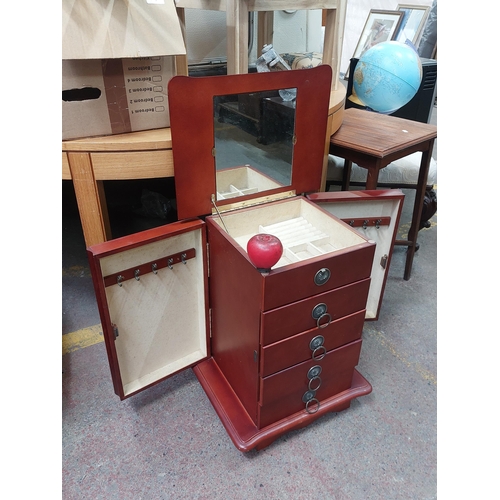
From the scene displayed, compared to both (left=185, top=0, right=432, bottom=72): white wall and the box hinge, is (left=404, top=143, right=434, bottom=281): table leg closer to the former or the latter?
the box hinge

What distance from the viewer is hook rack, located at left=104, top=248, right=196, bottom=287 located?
3.95 ft

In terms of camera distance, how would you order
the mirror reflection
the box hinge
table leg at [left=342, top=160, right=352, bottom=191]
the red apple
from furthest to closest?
table leg at [left=342, top=160, right=352, bottom=191] < the box hinge < the mirror reflection < the red apple

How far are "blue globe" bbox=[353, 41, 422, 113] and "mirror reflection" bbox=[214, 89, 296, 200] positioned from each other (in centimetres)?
97

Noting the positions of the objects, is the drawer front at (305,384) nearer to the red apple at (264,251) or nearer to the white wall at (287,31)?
the red apple at (264,251)

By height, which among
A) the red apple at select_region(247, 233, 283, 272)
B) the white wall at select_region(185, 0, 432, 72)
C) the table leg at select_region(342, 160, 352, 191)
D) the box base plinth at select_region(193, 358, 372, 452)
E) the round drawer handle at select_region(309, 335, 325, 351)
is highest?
the white wall at select_region(185, 0, 432, 72)

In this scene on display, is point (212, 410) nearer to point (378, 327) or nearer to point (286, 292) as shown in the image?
point (286, 292)

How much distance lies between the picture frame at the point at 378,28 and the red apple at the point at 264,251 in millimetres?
4032

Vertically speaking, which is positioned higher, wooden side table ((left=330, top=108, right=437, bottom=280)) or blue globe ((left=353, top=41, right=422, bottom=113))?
blue globe ((left=353, top=41, right=422, bottom=113))

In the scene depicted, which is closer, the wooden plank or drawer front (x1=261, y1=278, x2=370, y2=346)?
drawer front (x1=261, y1=278, x2=370, y2=346)

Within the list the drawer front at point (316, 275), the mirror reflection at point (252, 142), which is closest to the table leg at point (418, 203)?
the mirror reflection at point (252, 142)

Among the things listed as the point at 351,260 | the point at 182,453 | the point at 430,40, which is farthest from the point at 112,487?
the point at 430,40

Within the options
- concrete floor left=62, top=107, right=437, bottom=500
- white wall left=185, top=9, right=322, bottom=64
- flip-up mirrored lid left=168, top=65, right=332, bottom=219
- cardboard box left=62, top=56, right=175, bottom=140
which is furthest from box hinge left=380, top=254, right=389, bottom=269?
white wall left=185, top=9, right=322, bottom=64

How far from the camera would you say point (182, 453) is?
1.30 metres

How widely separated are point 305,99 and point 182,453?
1.17 metres
